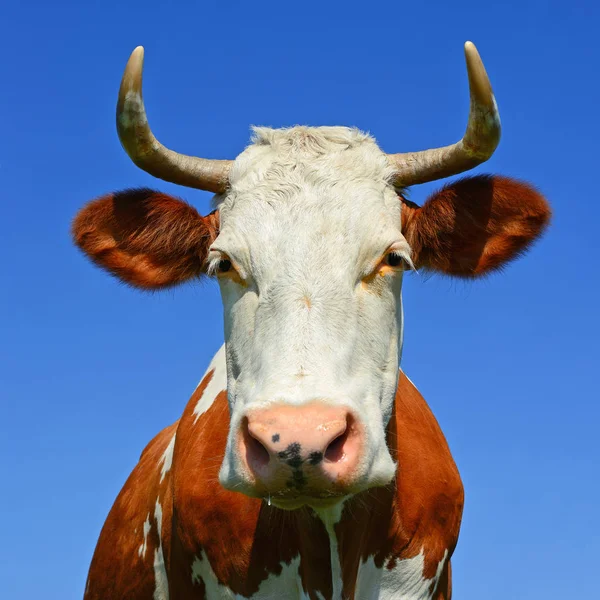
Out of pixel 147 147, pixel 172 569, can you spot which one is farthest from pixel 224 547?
pixel 147 147

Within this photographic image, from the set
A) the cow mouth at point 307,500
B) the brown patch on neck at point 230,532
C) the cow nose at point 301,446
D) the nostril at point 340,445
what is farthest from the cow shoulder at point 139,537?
the nostril at point 340,445

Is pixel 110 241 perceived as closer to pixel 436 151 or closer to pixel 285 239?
pixel 285 239

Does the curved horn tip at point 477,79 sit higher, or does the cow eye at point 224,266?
the curved horn tip at point 477,79

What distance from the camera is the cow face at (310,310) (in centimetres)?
425

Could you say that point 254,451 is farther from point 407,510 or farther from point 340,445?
point 407,510

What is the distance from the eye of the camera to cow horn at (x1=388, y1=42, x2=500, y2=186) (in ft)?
17.1

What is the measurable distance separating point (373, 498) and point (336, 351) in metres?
1.35

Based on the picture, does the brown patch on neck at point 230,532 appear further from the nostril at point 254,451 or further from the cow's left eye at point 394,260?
the cow's left eye at point 394,260

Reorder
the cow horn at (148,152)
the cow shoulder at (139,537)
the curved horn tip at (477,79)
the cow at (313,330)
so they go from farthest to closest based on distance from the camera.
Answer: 1. the cow shoulder at (139,537)
2. the cow horn at (148,152)
3. the curved horn tip at (477,79)
4. the cow at (313,330)

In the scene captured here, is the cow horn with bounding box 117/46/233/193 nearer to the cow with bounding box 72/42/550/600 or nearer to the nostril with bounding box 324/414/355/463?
the cow with bounding box 72/42/550/600

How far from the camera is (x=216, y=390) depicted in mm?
7105

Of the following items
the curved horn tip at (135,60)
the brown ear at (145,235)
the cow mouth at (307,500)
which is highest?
the curved horn tip at (135,60)

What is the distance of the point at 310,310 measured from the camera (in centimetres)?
475

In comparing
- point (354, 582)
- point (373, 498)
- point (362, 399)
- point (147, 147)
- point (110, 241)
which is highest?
point (147, 147)
